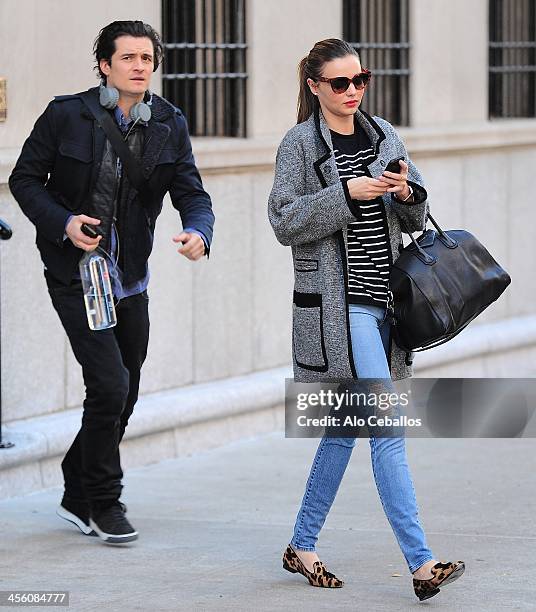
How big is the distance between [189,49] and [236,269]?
3.84 ft

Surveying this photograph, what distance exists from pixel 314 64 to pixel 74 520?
2.13 m

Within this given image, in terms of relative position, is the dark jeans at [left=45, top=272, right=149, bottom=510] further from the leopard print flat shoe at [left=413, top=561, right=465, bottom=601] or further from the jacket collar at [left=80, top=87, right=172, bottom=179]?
the leopard print flat shoe at [left=413, top=561, right=465, bottom=601]

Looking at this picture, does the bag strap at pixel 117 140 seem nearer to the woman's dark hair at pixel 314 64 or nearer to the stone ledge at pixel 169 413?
the woman's dark hair at pixel 314 64

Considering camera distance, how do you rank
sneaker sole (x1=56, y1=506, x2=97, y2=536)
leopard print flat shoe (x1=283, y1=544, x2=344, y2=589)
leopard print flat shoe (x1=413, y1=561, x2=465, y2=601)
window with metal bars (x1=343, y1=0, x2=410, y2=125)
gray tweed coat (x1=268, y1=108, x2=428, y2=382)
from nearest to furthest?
leopard print flat shoe (x1=413, y1=561, x2=465, y2=601)
gray tweed coat (x1=268, y1=108, x2=428, y2=382)
leopard print flat shoe (x1=283, y1=544, x2=344, y2=589)
sneaker sole (x1=56, y1=506, x2=97, y2=536)
window with metal bars (x1=343, y1=0, x2=410, y2=125)

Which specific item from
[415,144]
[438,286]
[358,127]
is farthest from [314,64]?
[415,144]

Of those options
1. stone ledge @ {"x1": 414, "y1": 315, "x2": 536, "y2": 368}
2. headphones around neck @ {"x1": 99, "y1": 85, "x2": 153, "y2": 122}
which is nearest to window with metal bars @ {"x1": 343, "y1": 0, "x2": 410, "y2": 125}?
stone ledge @ {"x1": 414, "y1": 315, "x2": 536, "y2": 368}

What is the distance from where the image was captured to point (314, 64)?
573cm

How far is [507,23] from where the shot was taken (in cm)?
1173

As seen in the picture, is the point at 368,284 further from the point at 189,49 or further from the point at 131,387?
the point at 189,49

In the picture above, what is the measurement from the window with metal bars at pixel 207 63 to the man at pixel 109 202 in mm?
2348

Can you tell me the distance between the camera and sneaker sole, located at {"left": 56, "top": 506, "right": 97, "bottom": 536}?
6.66 metres

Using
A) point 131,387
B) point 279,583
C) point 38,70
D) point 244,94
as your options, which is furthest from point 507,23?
point 279,583

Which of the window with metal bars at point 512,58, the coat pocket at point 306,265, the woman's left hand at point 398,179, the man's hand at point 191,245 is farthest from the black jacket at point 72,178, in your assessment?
the window with metal bars at point 512,58

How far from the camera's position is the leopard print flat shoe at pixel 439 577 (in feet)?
18.0
